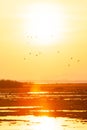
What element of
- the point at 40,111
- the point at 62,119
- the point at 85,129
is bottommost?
the point at 85,129

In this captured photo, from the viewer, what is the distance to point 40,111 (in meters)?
48.2

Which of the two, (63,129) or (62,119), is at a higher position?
(62,119)

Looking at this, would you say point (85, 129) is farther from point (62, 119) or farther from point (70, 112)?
point (70, 112)

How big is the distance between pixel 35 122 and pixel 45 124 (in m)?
1.35

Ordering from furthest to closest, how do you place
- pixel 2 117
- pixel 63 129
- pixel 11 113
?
pixel 11 113
pixel 2 117
pixel 63 129

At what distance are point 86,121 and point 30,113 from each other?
7.50 metres

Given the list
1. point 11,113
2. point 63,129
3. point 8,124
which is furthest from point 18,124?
point 11,113

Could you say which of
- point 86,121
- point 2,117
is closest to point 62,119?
point 86,121

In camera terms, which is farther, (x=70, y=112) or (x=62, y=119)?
(x=70, y=112)

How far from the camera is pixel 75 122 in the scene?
A: 38219 mm

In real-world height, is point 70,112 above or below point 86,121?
above

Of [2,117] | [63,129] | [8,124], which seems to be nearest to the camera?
[63,129]

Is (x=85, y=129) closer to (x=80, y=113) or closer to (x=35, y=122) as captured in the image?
(x=35, y=122)

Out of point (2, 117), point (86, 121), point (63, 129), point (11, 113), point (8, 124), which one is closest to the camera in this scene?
point (63, 129)
